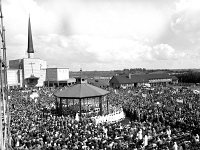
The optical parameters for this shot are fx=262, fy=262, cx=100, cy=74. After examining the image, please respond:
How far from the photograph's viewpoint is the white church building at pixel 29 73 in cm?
7862

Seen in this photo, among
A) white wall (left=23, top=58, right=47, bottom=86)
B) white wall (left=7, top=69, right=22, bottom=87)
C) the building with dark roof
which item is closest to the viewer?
white wall (left=7, top=69, right=22, bottom=87)

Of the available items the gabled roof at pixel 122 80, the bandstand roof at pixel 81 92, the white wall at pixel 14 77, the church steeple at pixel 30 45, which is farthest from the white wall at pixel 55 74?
the bandstand roof at pixel 81 92

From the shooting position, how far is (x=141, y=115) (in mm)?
28594

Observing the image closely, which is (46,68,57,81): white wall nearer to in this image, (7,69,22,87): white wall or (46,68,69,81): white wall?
(46,68,69,81): white wall

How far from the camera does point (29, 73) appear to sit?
270 ft

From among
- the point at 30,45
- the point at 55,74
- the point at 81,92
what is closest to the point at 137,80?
the point at 55,74

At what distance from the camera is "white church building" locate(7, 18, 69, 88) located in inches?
3095

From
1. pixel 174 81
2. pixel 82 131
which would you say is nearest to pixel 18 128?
pixel 82 131

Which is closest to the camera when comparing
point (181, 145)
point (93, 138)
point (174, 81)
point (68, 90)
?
point (181, 145)

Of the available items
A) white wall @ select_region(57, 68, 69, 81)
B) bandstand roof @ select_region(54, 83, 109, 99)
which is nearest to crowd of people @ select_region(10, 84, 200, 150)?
bandstand roof @ select_region(54, 83, 109, 99)

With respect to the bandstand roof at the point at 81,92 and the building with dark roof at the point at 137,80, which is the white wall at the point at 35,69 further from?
the bandstand roof at the point at 81,92

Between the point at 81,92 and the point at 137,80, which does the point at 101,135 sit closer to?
the point at 81,92

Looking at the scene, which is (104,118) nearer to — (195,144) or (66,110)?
(66,110)

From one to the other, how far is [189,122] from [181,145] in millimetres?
6667
